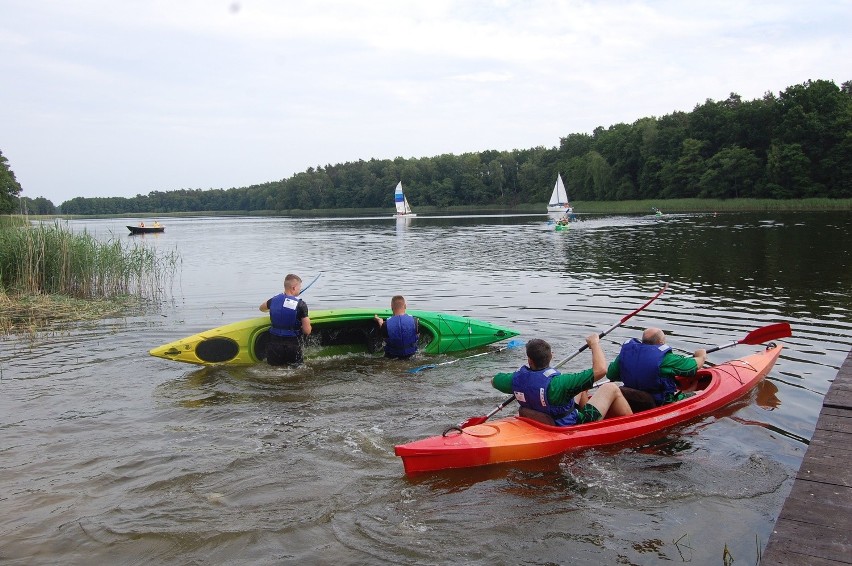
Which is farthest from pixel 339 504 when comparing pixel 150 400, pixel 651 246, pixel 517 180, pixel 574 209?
pixel 517 180

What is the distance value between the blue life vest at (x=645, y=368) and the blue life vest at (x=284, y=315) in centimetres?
450

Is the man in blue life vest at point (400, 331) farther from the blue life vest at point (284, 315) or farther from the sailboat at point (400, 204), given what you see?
the sailboat at point (400, 204)

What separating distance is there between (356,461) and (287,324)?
3.51m

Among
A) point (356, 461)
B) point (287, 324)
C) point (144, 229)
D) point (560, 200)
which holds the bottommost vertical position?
point (356, 461)

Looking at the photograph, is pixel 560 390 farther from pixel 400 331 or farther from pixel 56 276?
pixel 56 276

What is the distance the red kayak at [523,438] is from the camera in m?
5.55

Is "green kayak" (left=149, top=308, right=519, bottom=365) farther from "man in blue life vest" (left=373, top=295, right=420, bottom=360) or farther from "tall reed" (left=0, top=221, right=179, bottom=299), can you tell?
"tall reed" (left=0, top=221, right=179, bottom=299)

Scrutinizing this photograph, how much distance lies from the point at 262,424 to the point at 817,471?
5.25 meters

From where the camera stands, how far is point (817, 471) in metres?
4.50

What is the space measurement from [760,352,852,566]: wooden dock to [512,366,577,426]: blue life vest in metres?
2.03

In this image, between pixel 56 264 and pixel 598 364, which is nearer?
pixel 598 364

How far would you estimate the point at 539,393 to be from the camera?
234 inches

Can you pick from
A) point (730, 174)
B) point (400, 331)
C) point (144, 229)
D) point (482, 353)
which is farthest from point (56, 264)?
point (730, 174)

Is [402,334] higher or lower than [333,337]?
higher
